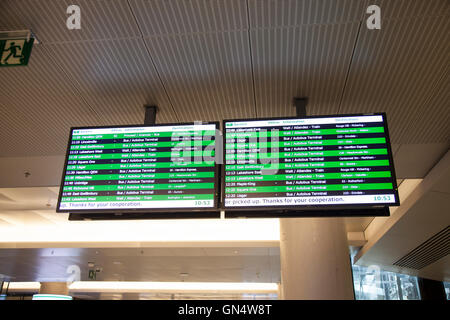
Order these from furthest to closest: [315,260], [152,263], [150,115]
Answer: [152,263]
[315,260]
[150,115]

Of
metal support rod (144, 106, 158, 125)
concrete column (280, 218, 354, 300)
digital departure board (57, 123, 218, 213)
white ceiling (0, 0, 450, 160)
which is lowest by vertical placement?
concrete column (280, 218, 354, 300)

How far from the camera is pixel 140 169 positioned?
9.62 feet

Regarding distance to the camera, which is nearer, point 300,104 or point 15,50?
point 15,50

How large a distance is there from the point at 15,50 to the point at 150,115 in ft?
3.84

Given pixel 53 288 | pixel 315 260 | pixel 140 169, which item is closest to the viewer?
pixel 140 169

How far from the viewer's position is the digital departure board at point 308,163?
8.73 feet

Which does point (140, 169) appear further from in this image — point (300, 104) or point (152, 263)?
point (152, 263)

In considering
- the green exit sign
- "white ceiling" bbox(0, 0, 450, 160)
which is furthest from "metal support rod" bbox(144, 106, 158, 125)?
the green exit sign

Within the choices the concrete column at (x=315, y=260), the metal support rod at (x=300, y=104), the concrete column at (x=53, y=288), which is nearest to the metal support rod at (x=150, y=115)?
the metal support rod at (x=300, y=104)

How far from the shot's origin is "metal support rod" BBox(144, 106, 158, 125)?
3343mm

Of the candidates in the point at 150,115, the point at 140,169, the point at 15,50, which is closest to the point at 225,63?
the point at 150,115

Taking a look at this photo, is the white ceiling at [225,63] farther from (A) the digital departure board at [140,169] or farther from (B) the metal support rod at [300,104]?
(A) the digital departure board at [140,169]

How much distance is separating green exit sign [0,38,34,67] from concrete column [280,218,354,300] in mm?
2875

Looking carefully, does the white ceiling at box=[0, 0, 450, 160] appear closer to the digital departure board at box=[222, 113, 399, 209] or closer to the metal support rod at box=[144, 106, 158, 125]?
the metal support rod at box=[144, 106, 158, 125]
